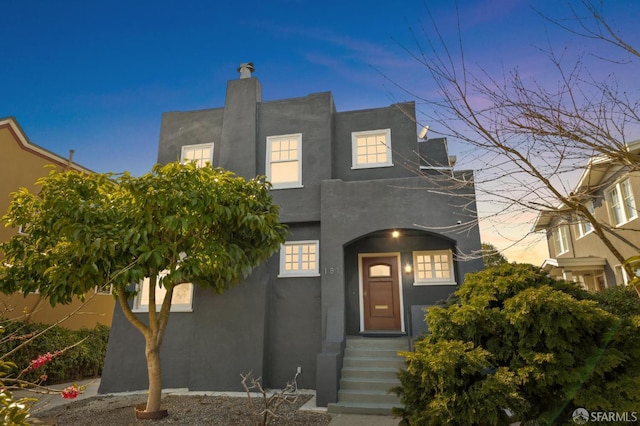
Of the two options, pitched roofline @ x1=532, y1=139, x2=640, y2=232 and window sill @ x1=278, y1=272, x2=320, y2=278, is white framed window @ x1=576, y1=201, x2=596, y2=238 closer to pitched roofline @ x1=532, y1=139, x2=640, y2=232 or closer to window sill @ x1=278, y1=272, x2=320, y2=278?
pitched roofline @ x1=532, y1=139, x2=640, y2=232

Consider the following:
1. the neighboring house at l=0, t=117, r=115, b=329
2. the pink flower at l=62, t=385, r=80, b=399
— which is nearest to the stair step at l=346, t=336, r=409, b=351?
the pink flower at l=62, t=385, r=80, b=399

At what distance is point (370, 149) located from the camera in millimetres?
11273

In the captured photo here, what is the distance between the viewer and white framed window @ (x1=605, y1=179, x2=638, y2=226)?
12211 millimetres

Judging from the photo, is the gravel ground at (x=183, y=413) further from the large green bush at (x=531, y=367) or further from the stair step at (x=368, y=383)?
the large green bush at (x=531, y=367)

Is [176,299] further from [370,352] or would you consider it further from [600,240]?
[600,240]

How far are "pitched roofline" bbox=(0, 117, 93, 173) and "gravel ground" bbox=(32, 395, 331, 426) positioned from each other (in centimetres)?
1049

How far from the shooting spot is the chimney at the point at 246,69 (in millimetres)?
12648

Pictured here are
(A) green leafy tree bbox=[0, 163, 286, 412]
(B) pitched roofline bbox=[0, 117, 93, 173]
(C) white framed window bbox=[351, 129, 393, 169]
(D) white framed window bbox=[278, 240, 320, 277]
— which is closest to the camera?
(A) green leafy tree bbox=[0, 163, 286, 412]

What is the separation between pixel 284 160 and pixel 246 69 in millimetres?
3768

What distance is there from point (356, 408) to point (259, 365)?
10.0 feet

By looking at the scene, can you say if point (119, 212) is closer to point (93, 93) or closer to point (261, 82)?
point (93, 93)

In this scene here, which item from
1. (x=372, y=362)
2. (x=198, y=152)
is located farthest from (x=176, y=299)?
(x=372, y=362)

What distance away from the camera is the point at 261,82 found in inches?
492

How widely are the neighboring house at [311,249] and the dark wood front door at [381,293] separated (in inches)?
1.2
